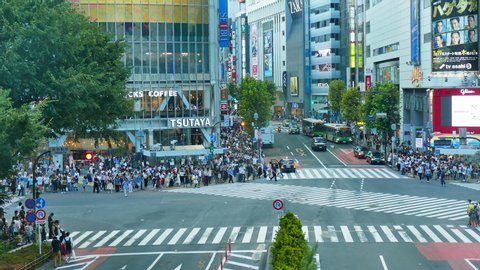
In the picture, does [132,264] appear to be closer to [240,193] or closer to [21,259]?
[21,259]

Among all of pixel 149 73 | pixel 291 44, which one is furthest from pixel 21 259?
pixel 291 44

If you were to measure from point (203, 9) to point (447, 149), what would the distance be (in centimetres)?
2893

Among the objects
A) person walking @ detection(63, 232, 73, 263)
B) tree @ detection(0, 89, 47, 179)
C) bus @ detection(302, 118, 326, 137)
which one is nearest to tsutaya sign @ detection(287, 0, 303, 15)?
bus @ detection(302, 118, 326, 137)

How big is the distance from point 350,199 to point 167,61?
36.0 m

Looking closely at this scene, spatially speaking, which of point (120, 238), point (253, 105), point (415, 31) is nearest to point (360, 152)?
point (415, 31)

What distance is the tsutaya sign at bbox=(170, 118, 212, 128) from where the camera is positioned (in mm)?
76625

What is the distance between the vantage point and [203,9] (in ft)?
257

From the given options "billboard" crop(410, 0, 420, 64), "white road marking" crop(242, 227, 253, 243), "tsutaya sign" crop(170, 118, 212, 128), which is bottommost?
"white road marking" crop(242, 227, 253, 243)

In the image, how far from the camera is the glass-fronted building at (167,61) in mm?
75688

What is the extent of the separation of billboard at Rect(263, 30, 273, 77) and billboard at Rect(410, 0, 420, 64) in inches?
4235

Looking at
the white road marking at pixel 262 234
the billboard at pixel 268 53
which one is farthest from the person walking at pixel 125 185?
the billboard at pixel 268 53

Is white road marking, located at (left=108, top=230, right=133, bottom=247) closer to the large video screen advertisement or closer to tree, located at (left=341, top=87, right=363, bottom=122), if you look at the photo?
the large video screen advertisement

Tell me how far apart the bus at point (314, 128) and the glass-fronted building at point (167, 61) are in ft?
87.8

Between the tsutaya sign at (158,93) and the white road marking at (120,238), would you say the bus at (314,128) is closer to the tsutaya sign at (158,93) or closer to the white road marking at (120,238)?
the tsutaya sign at (158,93)
